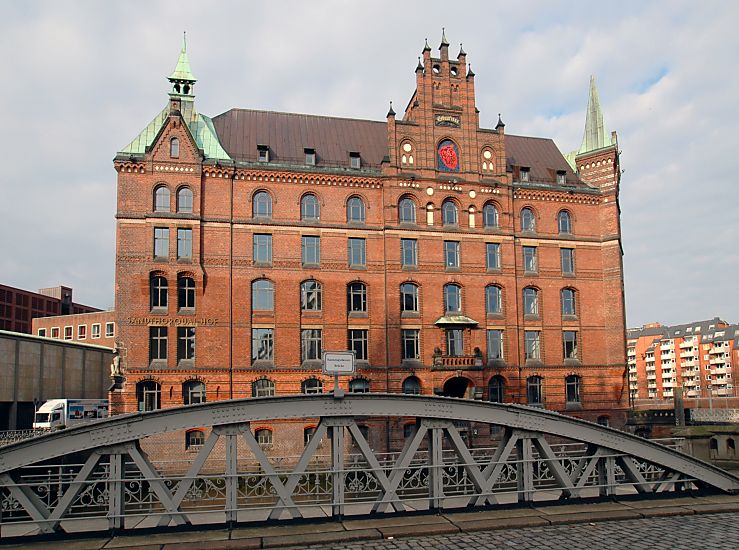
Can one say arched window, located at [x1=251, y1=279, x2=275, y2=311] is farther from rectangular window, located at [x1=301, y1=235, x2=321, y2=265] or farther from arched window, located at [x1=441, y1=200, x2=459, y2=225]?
arched window, located at [x1=441, y1=200, x2=459, y2=225]

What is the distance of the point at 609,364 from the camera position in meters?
38.7

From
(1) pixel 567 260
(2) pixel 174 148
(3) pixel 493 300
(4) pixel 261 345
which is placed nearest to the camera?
(2) pixel 174 148

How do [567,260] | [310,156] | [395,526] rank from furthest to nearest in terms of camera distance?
[567,260] < [310,156] < [395,526]

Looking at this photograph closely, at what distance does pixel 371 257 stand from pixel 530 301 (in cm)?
1028

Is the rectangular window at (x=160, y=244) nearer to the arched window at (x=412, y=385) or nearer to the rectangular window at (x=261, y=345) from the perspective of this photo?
the rectangular window at (x=261, y=345)

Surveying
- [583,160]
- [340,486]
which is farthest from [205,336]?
[583,160]

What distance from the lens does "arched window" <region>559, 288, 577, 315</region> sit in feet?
128

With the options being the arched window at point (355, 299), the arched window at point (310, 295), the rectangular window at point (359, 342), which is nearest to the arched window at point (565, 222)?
the arched window at point (355, 299)

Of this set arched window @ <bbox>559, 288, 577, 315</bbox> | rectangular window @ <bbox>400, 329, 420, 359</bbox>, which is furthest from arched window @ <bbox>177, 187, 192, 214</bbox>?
arched window @ <bbox>559, 288, 577, 315</bbox>

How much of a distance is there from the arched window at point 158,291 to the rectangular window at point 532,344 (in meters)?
20.5

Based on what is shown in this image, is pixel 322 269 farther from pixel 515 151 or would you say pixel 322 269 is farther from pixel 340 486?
pixel 340 486

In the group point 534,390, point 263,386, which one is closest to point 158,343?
point 263,386

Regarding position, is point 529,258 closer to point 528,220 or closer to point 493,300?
point 528,220

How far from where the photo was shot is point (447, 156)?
37.7 meters
